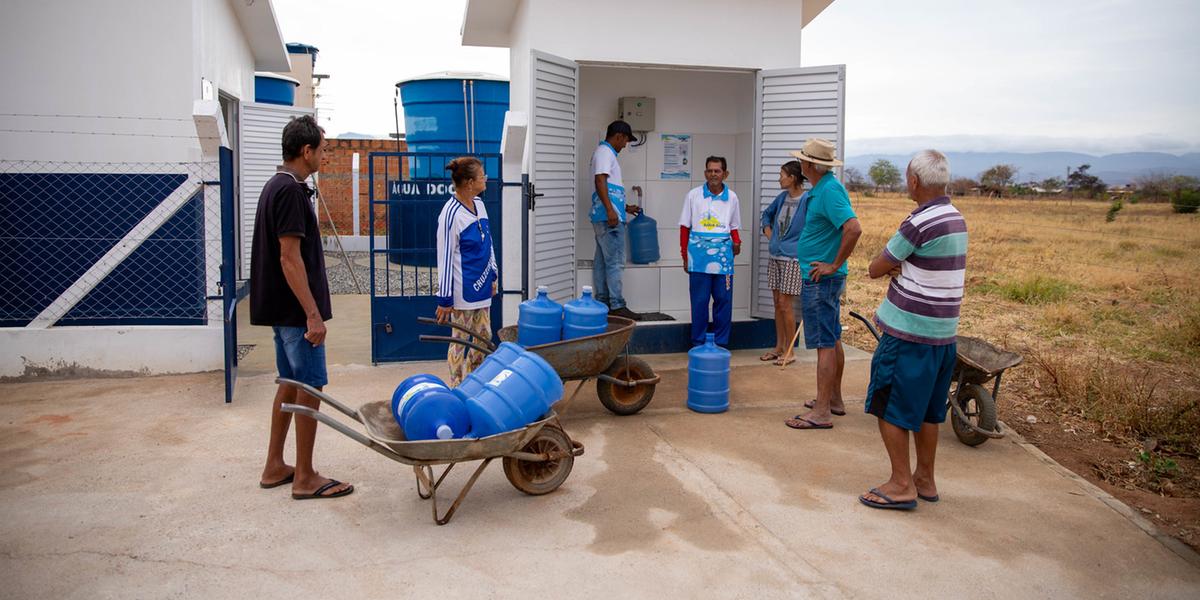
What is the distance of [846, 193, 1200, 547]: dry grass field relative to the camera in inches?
230

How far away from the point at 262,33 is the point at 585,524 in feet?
34.7

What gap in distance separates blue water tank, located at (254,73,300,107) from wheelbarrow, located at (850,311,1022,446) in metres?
13.0

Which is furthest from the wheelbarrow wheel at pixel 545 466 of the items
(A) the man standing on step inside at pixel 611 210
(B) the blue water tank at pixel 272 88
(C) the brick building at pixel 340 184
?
(C) the brick building at pixel 340 184

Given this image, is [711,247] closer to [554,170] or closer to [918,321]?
[554,170]

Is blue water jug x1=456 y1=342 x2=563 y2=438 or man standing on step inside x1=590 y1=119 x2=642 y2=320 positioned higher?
man standing on step inside x1=590 y1=119 x2=642 y2=320

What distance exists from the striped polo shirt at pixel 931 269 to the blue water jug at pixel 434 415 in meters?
2.16

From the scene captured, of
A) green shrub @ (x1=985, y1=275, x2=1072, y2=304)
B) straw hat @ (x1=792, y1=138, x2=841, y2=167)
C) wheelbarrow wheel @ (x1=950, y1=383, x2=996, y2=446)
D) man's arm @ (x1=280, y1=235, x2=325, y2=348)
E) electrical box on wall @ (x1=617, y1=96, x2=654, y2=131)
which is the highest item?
electrical box on wall @ (x1=617, y1=96, x2=654, y2=131)

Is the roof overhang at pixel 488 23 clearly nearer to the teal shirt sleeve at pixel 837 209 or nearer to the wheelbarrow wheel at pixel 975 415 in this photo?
the teal shirt sleeve at pixel 837 209

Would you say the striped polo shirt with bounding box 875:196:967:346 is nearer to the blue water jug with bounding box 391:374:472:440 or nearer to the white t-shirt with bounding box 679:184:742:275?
the blue water jug with bounding box 391:374:472:440

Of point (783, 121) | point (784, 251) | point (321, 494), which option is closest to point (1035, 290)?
point (783, 121)

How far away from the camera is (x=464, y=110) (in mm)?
14680

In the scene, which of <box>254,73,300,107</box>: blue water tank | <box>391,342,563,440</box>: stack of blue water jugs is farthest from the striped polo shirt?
<box>254,73,300,107</box>: blue water tank

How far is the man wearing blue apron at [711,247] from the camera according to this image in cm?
786

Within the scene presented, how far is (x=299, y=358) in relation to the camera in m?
4.73
